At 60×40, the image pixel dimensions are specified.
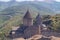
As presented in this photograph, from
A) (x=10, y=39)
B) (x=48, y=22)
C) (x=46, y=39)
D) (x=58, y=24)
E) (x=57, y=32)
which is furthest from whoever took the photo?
(x=48, y=22)

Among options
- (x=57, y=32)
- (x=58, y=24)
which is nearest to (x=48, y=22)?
(x=58, y=24)

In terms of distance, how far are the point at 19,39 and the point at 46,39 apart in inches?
183

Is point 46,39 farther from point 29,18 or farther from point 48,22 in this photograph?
point 48,22

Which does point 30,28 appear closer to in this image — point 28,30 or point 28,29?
point 28,29

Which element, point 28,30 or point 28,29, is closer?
point 28,29

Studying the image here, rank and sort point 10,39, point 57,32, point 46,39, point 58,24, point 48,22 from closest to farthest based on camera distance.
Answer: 1. point 46,39
2. point 10,39
3. point 57,32
4. point 58,24
5. point 48,22

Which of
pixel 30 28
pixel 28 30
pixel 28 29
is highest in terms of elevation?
pixel 30 28

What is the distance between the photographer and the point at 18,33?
109ft

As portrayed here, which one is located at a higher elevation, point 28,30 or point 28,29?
point 28,29

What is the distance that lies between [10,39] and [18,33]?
6.25 feet

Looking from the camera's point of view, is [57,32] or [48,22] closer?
[57,32]

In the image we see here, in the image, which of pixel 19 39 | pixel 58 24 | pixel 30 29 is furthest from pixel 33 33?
pixel 58 24

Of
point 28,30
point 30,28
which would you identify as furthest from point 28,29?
point 30,28

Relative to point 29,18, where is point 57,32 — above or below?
below
